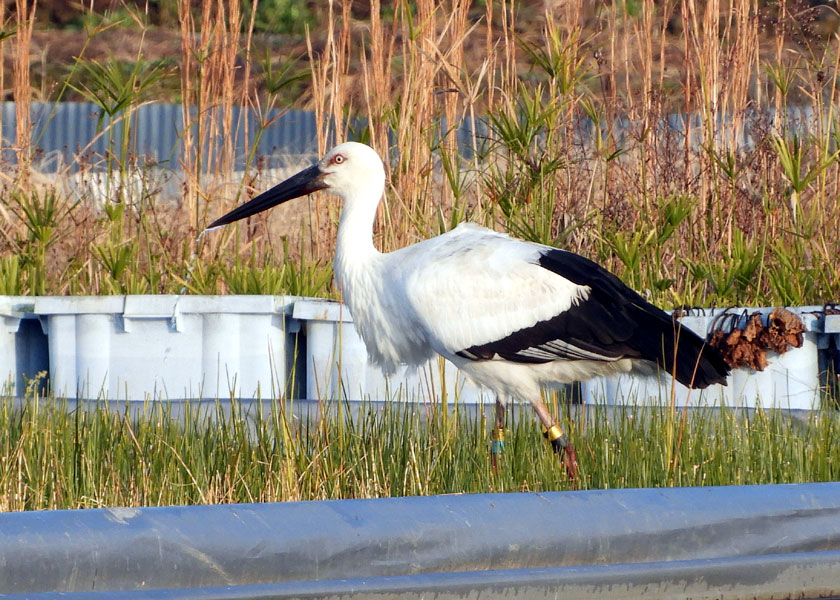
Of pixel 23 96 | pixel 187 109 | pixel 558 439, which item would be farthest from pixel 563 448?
pixel 23 96

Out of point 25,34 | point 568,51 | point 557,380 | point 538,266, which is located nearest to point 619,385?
point 557,380

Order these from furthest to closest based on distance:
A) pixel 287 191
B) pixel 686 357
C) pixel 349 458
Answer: pixel 287 191 < pixel 686 357 < pixel 349 458

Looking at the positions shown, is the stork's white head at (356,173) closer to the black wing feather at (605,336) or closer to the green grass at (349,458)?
the black wing feather at (605,336)

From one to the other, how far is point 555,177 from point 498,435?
88.7 inches

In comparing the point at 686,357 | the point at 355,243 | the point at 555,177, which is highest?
the point at 555,177

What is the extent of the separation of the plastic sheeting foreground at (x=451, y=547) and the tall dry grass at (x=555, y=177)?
3262 millimetres

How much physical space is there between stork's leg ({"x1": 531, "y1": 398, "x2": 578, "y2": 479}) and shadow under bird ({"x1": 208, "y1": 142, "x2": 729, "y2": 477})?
11 mm

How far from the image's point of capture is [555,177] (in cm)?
621

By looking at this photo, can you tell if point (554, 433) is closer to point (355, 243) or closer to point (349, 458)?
point (349, 458)

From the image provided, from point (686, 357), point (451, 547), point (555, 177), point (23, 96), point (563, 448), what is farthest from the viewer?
point (23, 96)

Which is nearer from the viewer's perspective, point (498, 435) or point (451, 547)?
point (451, 547)

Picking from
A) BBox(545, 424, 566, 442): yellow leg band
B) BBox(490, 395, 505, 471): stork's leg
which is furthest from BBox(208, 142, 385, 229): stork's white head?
BBox(545, 424, 566, 442): yellow leg band

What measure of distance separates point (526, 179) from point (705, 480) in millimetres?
2754

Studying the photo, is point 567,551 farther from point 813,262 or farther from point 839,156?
point 839,156
